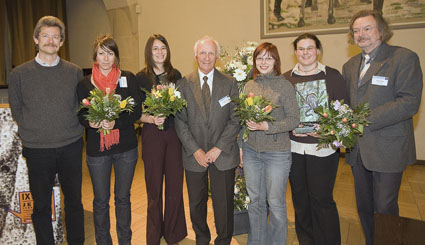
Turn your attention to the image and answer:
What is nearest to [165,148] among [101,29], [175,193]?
[175,193]

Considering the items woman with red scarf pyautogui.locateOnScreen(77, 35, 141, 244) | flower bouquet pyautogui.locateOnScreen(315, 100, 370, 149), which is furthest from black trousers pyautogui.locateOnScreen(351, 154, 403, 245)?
woman with red scarf pyautogui.locateOnScreen(77, 35, 141, 244)

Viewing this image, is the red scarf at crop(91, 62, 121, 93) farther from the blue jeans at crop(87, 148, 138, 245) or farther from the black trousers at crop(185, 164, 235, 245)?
the black trousers at crop(185, 164, 235, 245)

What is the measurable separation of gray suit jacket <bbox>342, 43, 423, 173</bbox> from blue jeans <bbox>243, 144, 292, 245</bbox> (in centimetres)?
65

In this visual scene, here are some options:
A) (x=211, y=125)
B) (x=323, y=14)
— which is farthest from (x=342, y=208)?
(x=323, y=14)

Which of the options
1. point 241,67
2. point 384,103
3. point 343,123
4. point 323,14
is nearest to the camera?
point 343,123

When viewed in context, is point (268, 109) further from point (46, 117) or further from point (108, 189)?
point (46, 117)

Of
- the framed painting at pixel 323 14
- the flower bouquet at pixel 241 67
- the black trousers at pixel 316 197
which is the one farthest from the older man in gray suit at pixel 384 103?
the framed painting at pixel 323 14

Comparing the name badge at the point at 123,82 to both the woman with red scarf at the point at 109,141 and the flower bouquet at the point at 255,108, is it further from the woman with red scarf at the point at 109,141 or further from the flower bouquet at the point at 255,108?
the flower bouquet at the point at 255,108

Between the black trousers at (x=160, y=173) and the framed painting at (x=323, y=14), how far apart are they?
4617 millimetres

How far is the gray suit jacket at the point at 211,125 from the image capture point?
99.6 inches

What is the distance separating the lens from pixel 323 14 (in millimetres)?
6035

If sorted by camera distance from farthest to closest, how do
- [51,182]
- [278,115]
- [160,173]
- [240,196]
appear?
[240,196]
[160,173]
[51,182]
[278,115]

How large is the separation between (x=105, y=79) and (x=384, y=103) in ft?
7.16

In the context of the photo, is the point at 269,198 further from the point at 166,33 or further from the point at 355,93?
the point at 166,33
